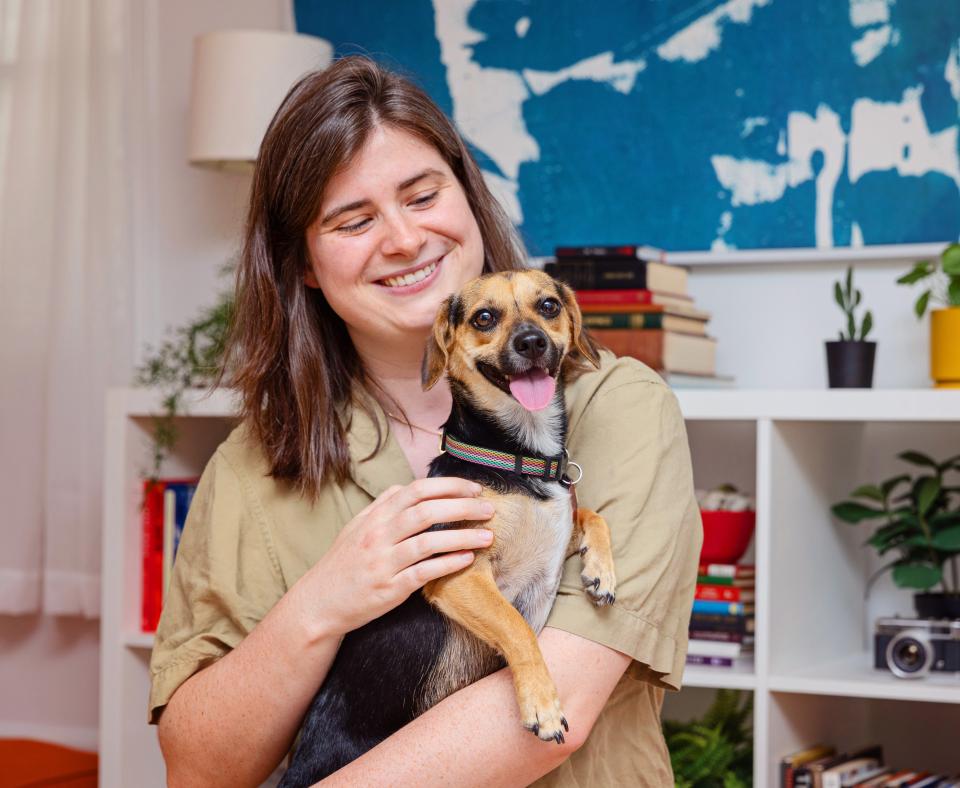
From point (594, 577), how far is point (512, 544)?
0.10 m

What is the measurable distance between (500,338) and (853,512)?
3.70ft

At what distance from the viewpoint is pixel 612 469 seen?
1305mm

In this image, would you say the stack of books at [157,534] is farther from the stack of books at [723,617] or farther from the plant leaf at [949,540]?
the plant leaf at [949,540]

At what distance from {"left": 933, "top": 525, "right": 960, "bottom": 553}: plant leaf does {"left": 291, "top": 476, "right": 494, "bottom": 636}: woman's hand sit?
1.17 metres

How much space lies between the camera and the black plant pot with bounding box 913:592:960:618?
214 centimetres

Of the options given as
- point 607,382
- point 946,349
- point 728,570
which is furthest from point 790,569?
point 607,382

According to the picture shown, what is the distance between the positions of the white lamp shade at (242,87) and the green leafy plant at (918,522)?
153 cm

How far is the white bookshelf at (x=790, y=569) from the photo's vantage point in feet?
6.62

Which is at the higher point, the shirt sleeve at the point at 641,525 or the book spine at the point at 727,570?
the shirt sleeve at the point at 641,525

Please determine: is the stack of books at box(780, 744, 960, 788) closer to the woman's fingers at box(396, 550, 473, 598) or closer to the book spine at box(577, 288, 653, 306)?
the book spine at box(577, 288, 653, 306)

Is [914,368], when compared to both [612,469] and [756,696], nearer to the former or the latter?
[756,696]

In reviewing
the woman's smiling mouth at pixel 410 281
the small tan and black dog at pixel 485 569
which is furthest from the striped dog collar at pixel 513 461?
the woman's smiling mouth at pixel 410 281

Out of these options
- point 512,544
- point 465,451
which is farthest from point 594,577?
point 465,451

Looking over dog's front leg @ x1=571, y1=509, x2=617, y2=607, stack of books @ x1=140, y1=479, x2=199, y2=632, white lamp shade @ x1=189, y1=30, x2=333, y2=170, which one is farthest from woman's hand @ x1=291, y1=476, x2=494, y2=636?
white lamp shade @ x1=189, y1=30, x2=333, y2=170
